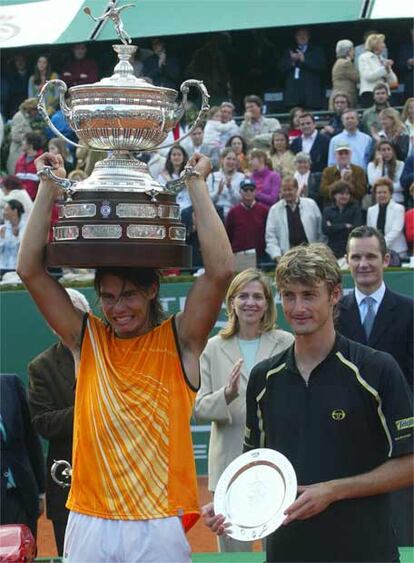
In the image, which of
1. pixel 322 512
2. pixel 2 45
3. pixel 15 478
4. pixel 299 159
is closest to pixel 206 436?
pixel 299 159

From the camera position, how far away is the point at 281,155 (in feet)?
47.0

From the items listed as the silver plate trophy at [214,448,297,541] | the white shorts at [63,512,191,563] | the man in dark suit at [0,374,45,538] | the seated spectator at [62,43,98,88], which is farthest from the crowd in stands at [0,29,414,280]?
the white shorts at [63,512,191,563]

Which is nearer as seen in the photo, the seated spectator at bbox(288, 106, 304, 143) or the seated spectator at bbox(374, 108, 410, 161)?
the seated spectator at bbox(374, 108, 410, 161)

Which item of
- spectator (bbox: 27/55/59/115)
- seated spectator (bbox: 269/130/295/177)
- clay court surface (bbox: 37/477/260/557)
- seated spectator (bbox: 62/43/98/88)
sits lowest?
clay court surface (bbox: 37/477/260/557)

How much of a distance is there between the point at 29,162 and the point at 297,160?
10.9ft

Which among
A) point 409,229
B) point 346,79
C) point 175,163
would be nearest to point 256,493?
point 409,229

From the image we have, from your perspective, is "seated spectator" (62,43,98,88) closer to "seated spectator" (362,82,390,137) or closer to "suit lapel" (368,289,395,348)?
"seated spectator" (362,82,390,137)

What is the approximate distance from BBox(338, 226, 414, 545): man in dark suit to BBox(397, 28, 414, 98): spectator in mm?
9689

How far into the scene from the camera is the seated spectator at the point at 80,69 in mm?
18422

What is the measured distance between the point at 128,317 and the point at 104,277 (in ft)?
0.52

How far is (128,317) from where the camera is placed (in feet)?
13.8

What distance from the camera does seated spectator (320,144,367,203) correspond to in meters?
12.8

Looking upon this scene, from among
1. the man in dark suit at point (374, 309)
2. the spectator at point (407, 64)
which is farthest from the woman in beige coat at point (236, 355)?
the spectator at point (407, 64)

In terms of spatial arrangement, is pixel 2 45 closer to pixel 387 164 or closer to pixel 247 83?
pixel 247 83
